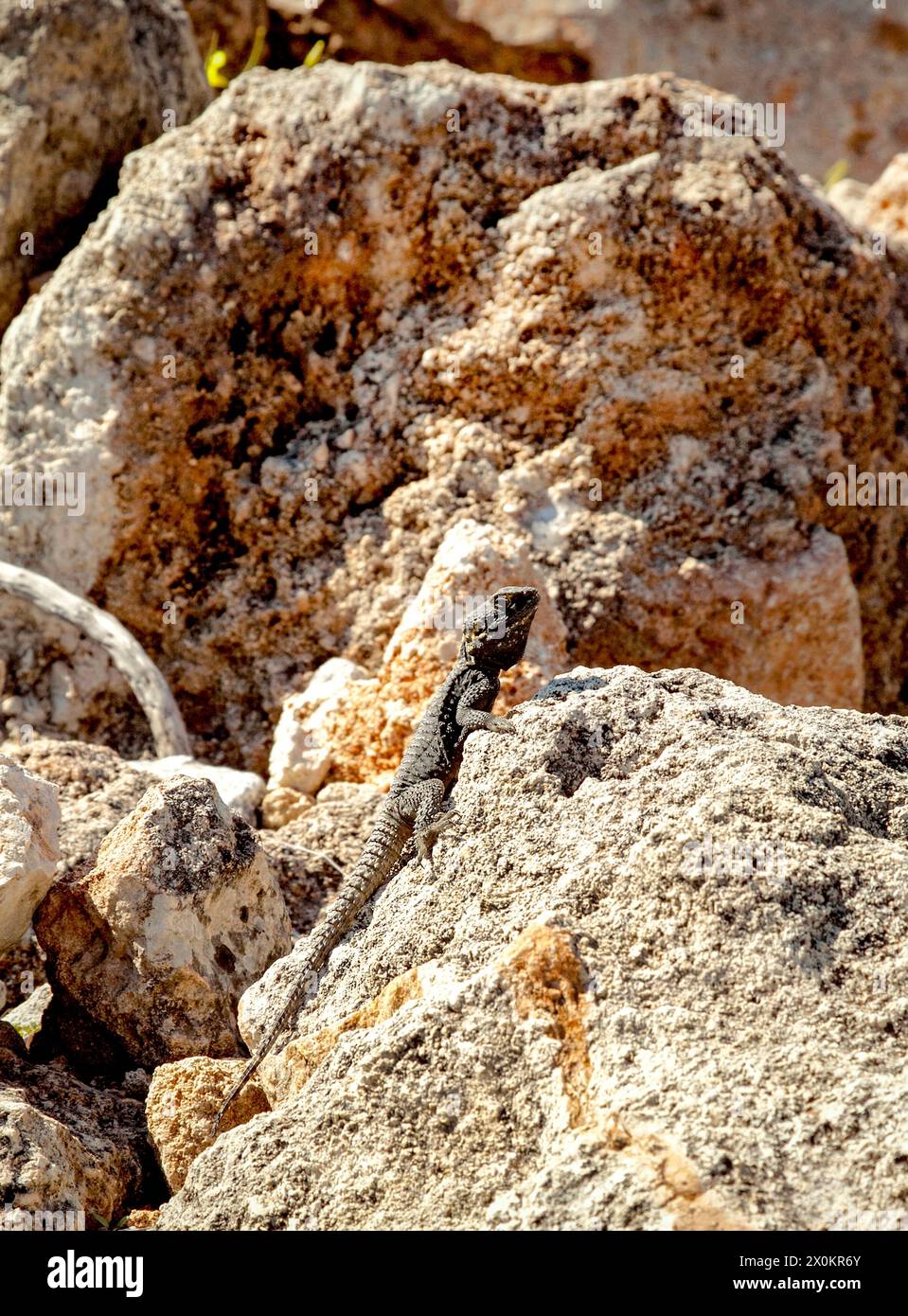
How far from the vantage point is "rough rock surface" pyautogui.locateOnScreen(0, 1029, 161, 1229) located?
345 cm

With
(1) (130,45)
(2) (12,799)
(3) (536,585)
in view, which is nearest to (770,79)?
(1) (130,45)

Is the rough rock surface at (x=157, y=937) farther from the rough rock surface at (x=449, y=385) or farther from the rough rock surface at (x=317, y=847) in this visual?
the rough rock surface at (x=449, y=385)

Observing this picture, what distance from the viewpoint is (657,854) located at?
3348 mm

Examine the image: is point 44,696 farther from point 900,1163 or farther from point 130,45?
point 900,1163

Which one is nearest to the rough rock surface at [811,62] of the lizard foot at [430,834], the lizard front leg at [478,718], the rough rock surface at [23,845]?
the lizard front leg at [478,718]

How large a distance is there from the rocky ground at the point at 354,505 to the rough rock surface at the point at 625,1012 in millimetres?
35

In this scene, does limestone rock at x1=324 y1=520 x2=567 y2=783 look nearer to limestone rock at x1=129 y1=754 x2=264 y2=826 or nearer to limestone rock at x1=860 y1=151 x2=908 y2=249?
limestone rock at x1=129 y1=754 x2=264 y2=826

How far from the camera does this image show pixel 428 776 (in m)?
4.64

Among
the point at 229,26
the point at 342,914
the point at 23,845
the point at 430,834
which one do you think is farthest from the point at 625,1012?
the point at 229,26

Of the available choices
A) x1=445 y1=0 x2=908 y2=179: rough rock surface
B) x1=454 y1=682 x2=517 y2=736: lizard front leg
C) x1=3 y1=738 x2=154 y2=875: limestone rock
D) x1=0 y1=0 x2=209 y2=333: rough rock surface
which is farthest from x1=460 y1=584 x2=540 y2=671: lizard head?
x1=445 y1=0 x2=908 y2=179: rough rock surface

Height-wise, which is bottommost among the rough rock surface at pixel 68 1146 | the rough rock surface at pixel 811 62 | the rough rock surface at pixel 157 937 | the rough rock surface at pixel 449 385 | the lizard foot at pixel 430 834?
the rough rock surface at pixel 68 1146

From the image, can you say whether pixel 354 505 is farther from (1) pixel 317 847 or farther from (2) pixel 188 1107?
(2) pixel 188 1107

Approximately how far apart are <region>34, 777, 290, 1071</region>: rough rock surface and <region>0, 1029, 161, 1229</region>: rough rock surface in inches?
9.4

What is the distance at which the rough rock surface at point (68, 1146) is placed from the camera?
345cm
